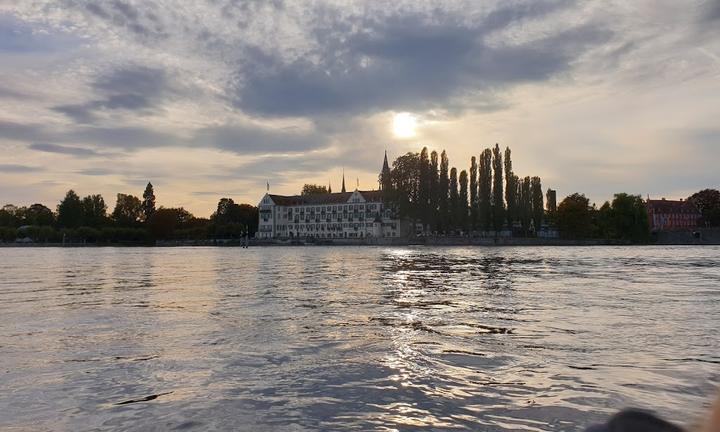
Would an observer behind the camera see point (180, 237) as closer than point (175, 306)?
No

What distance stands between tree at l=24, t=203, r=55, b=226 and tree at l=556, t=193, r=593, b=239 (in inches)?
5413

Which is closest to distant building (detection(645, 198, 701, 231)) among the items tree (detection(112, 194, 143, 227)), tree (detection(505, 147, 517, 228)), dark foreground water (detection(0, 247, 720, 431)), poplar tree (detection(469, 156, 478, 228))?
tree (detection(505, 147, 517, 228))

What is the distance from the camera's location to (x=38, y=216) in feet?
551

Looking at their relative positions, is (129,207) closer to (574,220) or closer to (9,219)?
(9,219)

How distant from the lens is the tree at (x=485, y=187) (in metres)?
95.1

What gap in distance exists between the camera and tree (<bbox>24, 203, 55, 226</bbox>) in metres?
164

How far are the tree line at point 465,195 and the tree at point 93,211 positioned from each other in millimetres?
90033

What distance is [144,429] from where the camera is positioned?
4.72m

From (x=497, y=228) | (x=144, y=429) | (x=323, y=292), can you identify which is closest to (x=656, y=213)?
(x=497, y=228)

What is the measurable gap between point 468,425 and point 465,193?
95184 mm

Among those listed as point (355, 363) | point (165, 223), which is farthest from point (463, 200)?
point (165, 223)

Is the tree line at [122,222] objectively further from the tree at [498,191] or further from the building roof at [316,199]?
the tree at [498,191]

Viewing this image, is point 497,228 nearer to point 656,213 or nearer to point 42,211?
point 656,213

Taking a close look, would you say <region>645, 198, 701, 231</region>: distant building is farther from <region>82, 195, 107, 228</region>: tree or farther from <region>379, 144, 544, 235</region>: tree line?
<region>82, 195, 107, 228</region>: tree
